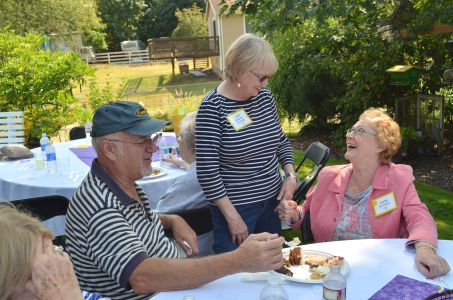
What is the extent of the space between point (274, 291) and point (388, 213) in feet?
3.28

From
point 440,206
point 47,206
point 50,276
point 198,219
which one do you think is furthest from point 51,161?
point 440,206

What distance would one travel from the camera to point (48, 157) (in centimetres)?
421

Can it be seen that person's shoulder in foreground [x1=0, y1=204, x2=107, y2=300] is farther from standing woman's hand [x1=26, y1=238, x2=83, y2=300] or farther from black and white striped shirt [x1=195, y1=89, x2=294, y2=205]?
black and white striped shirt [x1=195, y1=89, x2=294, y2=205]

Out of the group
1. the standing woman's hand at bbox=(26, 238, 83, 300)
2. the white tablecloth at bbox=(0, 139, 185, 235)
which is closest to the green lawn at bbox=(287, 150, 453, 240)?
the white tablecloth at bbox=(0, 139, 185, 235)

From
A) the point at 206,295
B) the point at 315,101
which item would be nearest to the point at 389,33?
the point at 315,101

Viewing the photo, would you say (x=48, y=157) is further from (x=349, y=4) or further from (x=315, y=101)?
(x=315, y=101)

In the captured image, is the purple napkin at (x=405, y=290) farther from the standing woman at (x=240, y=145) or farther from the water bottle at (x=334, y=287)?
the standing woman at (x=240, y=145)

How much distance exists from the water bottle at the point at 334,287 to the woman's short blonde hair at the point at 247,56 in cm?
130

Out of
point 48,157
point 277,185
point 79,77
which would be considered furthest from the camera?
point 79,77

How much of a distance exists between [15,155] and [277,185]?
2.93 metres

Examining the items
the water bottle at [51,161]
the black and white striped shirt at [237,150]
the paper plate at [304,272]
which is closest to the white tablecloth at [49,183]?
the water bottle at [51,161]

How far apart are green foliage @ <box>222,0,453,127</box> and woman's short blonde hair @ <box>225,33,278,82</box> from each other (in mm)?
2606

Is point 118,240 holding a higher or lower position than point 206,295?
higher

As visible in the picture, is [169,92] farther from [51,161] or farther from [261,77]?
[261,77]
